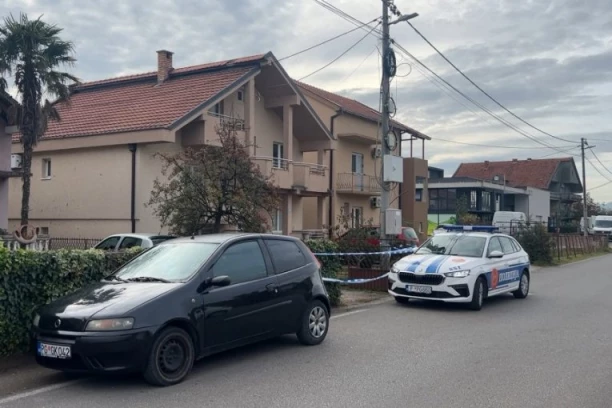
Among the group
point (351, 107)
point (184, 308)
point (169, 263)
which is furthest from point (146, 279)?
point (351, 107)

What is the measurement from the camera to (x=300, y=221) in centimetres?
2988

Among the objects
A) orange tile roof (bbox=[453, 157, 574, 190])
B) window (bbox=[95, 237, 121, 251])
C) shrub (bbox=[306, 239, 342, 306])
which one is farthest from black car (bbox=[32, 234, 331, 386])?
orange tile roof (bbox=[453, 157, 574, 190])

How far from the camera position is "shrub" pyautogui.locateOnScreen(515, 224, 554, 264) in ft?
94.0

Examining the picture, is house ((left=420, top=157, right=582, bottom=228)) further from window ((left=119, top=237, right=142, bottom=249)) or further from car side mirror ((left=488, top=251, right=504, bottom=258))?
window ((left=119, top=237, right=142, bottom=249))

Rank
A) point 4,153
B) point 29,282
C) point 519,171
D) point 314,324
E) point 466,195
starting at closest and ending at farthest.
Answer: point 29,282 → point 314,324 → point 4,153 → point 466,195 → point 519,171

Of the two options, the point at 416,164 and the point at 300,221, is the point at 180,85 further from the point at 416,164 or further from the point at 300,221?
the point at 416,164

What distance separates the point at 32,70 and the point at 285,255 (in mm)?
13596

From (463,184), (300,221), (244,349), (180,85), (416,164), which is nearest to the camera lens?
(244,349)

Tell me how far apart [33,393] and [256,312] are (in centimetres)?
258

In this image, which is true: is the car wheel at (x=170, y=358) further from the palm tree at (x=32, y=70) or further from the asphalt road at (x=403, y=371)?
the palm tree at (x=32, y=70)

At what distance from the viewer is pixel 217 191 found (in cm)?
1369

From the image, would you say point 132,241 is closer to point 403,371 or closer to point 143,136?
point 143,136

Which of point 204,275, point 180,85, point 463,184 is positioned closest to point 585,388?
point 204,275

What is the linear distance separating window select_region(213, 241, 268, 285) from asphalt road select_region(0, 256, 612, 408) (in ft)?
3.40
